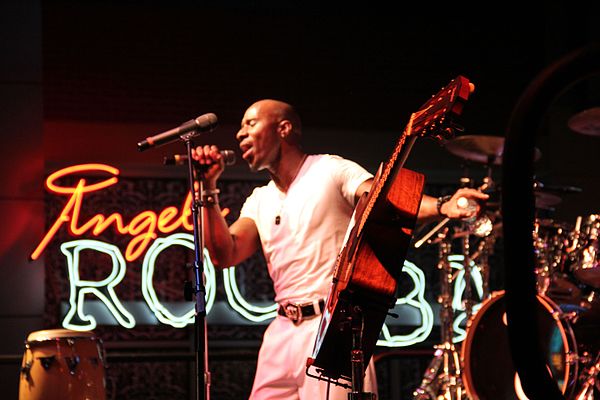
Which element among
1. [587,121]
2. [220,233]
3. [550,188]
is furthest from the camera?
[550,188]

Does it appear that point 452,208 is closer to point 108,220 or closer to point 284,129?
point 284,129

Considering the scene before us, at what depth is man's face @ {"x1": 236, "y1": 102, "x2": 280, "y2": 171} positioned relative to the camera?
4359 millimetres

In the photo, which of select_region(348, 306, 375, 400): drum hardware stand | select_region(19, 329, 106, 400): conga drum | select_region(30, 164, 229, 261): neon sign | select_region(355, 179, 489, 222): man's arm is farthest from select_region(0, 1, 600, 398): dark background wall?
select_region(348, 306, 375, 400): drum hardware stand

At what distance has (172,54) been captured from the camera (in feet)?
26.5

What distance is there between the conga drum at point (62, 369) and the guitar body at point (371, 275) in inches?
71.5

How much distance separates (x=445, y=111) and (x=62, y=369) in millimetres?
2624

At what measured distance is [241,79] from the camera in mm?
8180

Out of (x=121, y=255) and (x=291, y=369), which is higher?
(x=121, y=255)

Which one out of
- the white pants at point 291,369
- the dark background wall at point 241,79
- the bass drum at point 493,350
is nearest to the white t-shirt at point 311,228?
the white pants at point 291,369

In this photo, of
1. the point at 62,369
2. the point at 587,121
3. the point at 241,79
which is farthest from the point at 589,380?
the point at 241,79

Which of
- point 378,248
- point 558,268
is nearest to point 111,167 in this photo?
point 558,268

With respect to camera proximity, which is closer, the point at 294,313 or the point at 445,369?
the point at 294,313

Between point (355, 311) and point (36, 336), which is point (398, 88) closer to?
point (36, 336)

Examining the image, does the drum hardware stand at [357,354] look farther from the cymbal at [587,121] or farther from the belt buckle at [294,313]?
the cymbal at [587,121]
